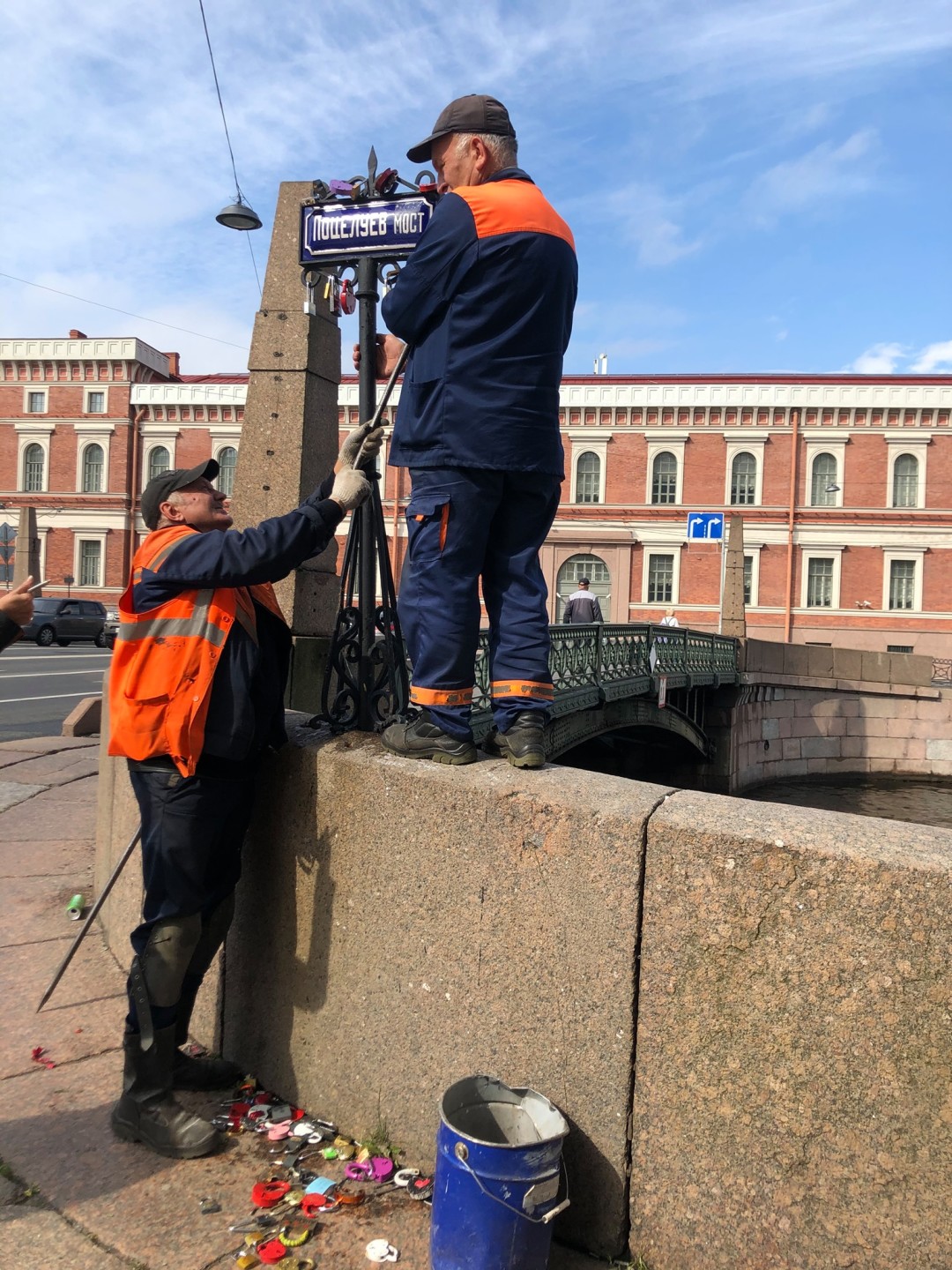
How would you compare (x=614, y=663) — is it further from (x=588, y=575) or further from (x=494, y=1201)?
(x=588, y=575)

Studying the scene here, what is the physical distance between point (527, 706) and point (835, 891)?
1068mm

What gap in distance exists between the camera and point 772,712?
24.6m

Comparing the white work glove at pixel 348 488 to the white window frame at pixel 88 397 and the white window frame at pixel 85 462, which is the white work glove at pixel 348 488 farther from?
the white window frame at pixel 88 397

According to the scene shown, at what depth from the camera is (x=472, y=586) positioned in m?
2.50

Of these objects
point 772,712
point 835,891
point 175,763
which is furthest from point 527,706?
point 772,712

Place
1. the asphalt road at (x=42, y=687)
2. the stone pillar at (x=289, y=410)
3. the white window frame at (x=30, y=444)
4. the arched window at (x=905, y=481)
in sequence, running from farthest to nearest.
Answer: the white window frame at (x=30, y=444)
the arched window at (x=905, y=481)
the asphalt road at (x=42, y=687)
the stone pillar at (x=289, y=410)

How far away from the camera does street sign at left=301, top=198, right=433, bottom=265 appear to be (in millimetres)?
3180

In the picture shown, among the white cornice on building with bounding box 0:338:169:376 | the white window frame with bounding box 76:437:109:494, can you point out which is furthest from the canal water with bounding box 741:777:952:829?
the white cornice on building with bounding box 0:338:169:376

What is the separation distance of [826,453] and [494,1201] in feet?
131

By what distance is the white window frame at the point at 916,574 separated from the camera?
1449 inches

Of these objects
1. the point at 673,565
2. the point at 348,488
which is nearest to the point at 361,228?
the point at 348,488

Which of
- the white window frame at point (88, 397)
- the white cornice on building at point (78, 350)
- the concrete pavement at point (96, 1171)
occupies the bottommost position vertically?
the concrete pavement at point (96, 1171)

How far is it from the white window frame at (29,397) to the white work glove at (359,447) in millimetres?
46737

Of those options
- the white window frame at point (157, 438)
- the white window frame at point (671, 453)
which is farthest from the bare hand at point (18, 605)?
the white window frame at point (157, 438)
